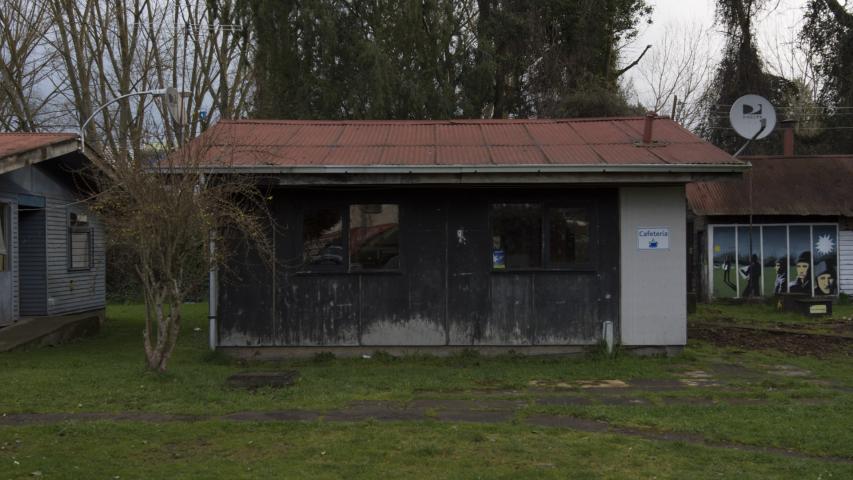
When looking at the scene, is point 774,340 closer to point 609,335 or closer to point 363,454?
point 609,335

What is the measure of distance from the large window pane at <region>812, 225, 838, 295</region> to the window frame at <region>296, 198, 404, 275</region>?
556 inches

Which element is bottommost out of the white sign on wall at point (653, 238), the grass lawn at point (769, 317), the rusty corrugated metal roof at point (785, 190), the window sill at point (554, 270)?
the grass lawn at point (769, 317)

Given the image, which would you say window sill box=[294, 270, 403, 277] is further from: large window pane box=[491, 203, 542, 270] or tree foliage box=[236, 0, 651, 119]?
tree foliage box=[236, 0, 651, 119]

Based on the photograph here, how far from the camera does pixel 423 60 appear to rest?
2280 centimetres

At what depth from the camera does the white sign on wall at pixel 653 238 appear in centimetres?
1089

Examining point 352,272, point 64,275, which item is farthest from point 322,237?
point 64,275

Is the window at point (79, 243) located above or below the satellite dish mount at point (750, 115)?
below

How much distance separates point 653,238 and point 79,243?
12.3 metres

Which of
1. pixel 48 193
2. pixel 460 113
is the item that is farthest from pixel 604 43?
pixel 48 193

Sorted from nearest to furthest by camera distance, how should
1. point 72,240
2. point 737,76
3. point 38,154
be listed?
point 38,154, point 72,240, point 737,76

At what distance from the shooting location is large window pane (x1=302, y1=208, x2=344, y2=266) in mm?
10930

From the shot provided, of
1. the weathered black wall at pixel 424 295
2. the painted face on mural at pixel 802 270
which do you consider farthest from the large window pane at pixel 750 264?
Answer: the weathered black wall at pixel 424 295

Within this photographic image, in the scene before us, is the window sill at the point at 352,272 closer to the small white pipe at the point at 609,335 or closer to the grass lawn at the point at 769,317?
the small white pipe at the point at 609,335

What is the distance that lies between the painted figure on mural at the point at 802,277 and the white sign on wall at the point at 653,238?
11216 mm
